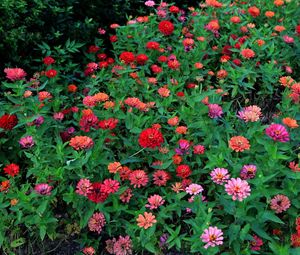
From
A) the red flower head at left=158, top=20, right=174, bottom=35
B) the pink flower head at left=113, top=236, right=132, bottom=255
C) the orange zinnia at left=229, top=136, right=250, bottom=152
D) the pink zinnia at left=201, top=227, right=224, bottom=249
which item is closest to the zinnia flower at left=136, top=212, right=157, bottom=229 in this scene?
the pink flower head at left=113, top=236, right=132, bottom=255

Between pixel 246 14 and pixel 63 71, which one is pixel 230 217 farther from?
pixel 246 14

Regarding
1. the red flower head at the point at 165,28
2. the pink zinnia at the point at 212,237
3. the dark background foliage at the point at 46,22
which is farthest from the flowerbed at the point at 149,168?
the red flower head at the point at 165,28

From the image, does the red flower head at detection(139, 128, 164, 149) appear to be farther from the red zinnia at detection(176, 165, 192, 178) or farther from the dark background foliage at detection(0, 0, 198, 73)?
the dark background foliage at detection(0, 0, 198, 73)

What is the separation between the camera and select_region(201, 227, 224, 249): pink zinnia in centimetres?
196

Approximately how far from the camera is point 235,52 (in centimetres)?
365

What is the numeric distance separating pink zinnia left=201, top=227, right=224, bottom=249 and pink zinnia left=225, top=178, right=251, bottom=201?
0.55 ft

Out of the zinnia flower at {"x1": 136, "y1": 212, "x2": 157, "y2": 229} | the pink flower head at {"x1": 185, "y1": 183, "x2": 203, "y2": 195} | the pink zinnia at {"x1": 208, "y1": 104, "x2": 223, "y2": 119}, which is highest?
the pink zinnia at {"x1": 208, "y1": 104, "x2": 223, "y2": 119}

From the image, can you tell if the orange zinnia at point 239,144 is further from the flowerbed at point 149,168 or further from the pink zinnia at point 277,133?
the pink zinnia at point 277,133

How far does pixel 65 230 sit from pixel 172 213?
1.75 ft

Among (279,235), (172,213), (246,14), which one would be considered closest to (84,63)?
(246,14)

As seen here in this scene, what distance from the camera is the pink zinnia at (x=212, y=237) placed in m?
1.96

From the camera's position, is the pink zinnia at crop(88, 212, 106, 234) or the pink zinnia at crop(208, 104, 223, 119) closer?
the pink zinnia at crop(88, 212, 106, 234)

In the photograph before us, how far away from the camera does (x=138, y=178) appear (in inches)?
91.2

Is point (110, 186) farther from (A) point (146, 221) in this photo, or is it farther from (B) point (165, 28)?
(B) point (165, 28)
